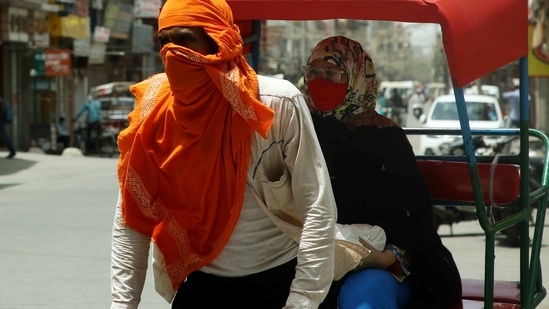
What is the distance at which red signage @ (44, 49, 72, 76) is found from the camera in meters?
30.0

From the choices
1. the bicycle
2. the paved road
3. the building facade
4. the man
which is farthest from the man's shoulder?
the building facade

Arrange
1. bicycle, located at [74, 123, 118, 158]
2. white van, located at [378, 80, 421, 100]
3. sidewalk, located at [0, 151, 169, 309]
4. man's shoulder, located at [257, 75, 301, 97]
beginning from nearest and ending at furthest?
man's shoulder, located at [257, 75, 301, 97], sidewalk, located at [0, 151, 169, 309], bicycle, located at [74, 123, 118, 158], white van, located at [378, 80, 421, 100]

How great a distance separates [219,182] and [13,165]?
18.9m

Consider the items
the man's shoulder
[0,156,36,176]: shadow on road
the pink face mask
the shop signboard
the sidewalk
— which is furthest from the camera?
the shop signboard

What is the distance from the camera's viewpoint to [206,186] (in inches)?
118

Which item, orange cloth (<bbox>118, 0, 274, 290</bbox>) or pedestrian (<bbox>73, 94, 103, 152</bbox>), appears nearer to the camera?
orange cloth (<bbox>118, 0, 274, 290</bbox>)

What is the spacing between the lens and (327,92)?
155 inches

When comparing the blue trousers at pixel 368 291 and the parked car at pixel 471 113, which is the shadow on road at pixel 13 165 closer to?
the parked car at pixel 471 113

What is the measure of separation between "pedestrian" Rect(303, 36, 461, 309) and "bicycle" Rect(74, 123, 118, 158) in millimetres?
24712

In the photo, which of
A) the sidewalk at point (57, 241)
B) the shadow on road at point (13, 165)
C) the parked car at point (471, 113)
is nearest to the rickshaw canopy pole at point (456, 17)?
the sidewalk at point (57, 241)

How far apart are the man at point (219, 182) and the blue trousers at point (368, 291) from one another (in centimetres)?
50

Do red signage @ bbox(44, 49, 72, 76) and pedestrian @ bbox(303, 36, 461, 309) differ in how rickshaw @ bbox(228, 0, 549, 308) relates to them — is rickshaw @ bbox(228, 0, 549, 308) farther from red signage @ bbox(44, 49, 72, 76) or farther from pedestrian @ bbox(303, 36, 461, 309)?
red signage @ bbox(44, 49, 72, 76)

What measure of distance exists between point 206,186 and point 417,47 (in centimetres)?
6105

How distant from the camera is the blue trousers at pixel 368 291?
355cm
